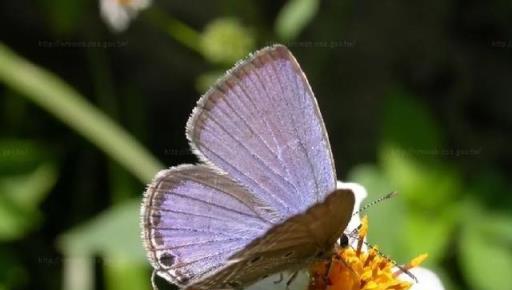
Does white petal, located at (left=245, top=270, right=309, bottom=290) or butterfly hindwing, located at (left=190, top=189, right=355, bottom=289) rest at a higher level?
butterfly hindwing, located at (left=190, top=189, right=355, bottom=289)

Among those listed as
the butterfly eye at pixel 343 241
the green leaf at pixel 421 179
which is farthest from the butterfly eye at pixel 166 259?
the green leaf at pixel 421 179

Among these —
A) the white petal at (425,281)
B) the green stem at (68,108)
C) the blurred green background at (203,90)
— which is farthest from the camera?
the green stem at (68,108)

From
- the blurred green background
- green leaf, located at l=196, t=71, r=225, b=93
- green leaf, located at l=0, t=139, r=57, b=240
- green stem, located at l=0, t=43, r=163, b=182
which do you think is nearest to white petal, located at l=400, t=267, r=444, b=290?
the blurred green background

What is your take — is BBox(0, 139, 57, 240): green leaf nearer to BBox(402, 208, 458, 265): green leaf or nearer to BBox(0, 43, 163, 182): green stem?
BBox(0, 43, 163, 182): green stem

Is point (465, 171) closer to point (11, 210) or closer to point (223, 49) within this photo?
point (223, 49)

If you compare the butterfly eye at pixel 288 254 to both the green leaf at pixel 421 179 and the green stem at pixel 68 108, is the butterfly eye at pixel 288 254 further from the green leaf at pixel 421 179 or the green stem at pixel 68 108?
the green stem at pixel 68 108

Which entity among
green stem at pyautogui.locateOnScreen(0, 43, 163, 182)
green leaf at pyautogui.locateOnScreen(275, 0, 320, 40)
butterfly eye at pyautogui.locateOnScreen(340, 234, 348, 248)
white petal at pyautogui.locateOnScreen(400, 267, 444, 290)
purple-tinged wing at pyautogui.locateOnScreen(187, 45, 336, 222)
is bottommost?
white petal at pyautogui.locateOnScreen(400, 267, 444, 290)

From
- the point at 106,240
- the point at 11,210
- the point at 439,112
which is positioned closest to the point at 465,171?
the point at 439,112
